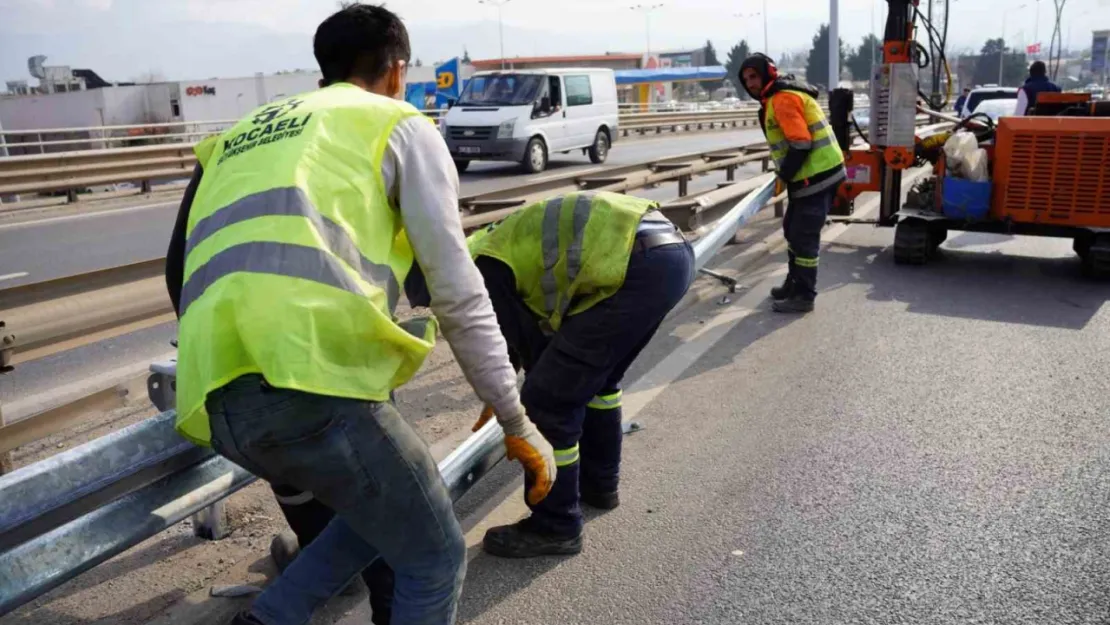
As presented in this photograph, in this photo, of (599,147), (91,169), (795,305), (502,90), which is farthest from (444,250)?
(599,147)

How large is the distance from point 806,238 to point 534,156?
520 inches

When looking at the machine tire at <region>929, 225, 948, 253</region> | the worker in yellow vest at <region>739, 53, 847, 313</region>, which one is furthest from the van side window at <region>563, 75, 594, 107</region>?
the worker in yellow vest at <region>739, 53, 847, 313</region>

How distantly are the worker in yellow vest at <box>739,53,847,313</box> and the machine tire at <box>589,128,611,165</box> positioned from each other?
15.2 m

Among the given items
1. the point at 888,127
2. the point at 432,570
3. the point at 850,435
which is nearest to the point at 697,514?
the point at 850,435

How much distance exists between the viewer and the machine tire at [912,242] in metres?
9.01

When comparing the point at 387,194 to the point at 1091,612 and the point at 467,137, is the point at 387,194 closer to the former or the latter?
the point at 1091,612

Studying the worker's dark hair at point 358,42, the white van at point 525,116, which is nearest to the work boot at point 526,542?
the worker's dark hair at point 358,42

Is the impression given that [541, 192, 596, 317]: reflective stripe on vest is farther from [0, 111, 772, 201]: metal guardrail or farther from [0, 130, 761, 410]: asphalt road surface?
[0, 111, 772, 201]: metal guardrail

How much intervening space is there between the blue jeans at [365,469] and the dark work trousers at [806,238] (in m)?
5.34

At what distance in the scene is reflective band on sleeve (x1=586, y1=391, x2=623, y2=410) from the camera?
12.7 feet

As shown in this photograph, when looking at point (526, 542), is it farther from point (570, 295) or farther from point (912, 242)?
point (912, 242)

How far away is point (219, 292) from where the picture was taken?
2.05m

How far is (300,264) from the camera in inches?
79.5

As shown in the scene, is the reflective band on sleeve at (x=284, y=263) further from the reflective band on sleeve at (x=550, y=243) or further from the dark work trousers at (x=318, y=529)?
the reflective band on sleeve at (x=550, y=243)
